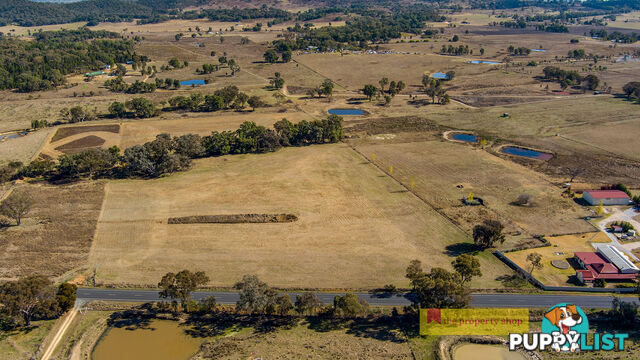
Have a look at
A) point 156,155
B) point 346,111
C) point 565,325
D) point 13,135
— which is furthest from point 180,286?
point 13,135

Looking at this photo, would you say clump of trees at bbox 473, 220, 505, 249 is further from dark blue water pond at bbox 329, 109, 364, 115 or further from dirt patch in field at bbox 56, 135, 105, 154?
dirt patch in field at bbox 56, 135, 105, 154

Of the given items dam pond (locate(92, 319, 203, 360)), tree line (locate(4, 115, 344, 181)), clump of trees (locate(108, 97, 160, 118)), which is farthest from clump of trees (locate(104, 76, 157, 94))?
Answer: dam pond (locate(92, 319, 203, 360))

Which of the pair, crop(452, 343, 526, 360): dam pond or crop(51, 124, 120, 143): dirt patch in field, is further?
crop(51, 124, 120, 143): dirt patch in field

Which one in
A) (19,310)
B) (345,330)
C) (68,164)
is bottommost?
(345,330)

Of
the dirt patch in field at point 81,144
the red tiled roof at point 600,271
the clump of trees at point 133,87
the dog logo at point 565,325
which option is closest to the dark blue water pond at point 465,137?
the red tiled roof at point 600,271

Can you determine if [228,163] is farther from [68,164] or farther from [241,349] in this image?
[241,349]

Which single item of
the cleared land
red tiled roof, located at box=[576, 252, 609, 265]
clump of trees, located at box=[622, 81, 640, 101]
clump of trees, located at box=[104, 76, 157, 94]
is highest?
clump of trees, located at box=[104, 76, 157, 94]

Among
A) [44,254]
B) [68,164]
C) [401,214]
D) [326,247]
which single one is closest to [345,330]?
[326,247]
